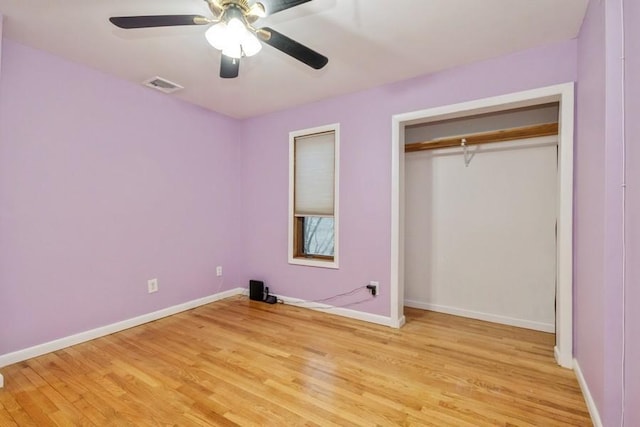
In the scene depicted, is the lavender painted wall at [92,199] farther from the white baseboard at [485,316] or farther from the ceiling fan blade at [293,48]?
the white baseboard at [485,316]

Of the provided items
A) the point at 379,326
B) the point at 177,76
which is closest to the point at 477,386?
the point at 379,326

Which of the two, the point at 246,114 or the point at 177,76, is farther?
the point at 246,114

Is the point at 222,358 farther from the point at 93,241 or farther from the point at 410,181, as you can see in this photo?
the point at 410,181

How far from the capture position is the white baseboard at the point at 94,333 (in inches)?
91.8

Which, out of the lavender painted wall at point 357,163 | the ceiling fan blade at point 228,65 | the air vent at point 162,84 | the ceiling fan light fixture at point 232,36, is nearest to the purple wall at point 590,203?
the lavender painted wall at point 357,163

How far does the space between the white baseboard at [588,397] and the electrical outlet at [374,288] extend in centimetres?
157

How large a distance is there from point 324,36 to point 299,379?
2425 mm

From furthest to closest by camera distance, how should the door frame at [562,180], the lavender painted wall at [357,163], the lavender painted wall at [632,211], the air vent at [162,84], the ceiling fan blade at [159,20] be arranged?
the air vent at [162,84] < the lavender painted wall at [357,163] < the door frame at [562,180] < the ceiling fan blade at [159,20] < the lavender painted wall at [632,211]

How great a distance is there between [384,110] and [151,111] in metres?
2.38

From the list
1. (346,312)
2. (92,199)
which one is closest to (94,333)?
(92,199)

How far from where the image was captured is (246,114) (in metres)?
4.01

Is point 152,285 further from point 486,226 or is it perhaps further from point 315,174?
point 486,226

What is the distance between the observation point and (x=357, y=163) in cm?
327

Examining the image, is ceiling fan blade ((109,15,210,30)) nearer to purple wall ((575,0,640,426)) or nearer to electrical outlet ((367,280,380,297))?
purple wall ((575,0,640,426))
